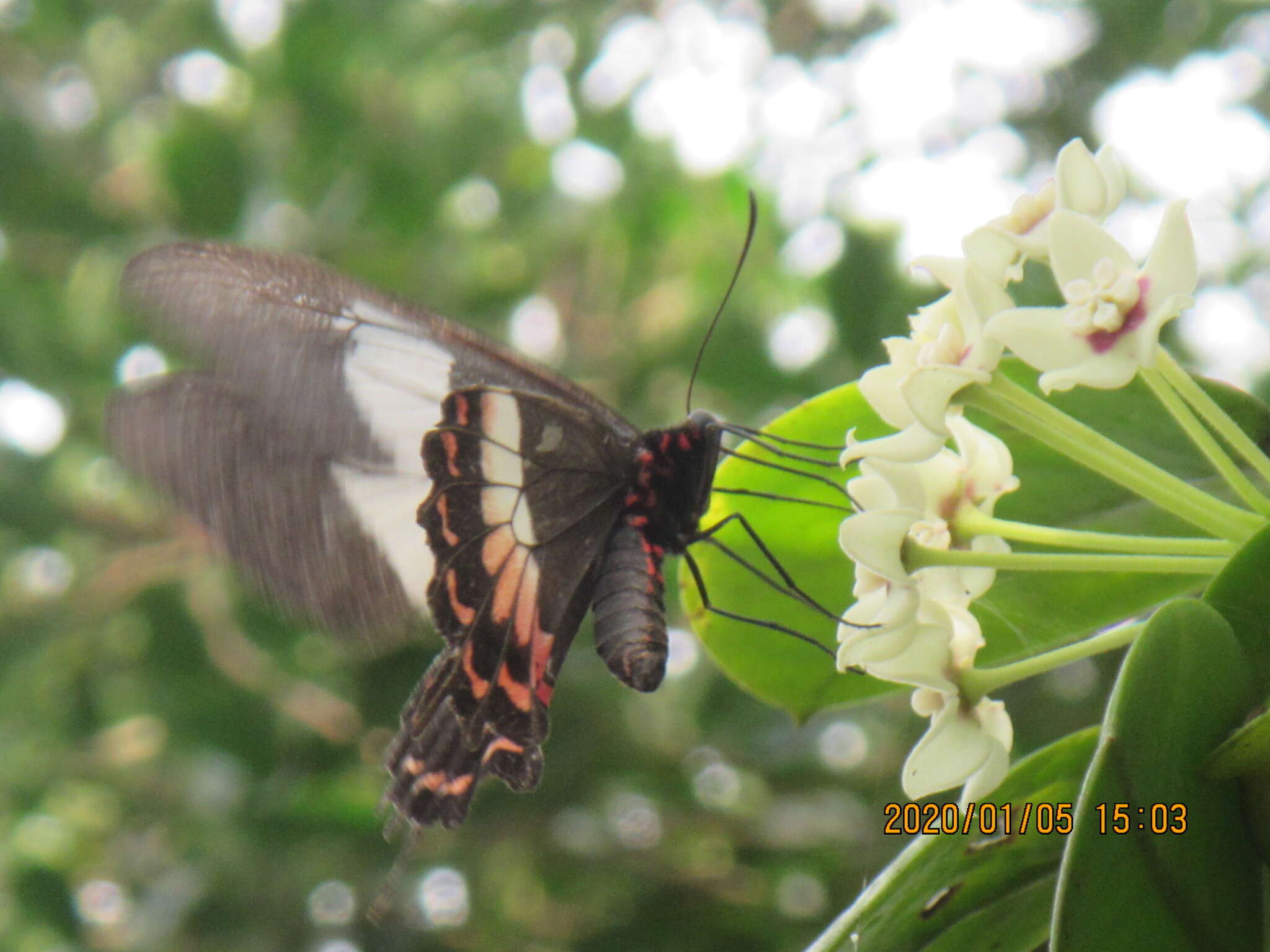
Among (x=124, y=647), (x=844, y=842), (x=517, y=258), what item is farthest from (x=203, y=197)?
(x=844, y=842)

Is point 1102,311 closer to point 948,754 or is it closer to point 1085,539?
point 1085,539

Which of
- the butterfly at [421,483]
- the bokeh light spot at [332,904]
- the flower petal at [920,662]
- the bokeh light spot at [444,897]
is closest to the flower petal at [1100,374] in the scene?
the flower petal at [920,662]

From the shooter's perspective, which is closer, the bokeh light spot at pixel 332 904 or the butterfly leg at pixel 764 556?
the butterfly leg at pixel 764 556

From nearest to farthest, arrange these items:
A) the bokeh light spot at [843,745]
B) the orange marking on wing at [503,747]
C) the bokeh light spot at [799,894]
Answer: the orange marking on wing at [503,747]
the bokeh light spot at [799,894]
the bokeh light spot at [843,745]

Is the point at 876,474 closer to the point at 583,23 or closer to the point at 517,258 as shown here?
the point at 517,258

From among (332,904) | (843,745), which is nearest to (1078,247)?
(843,745)

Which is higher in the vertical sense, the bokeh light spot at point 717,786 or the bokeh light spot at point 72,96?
the bokeh light spot at point 72,96
